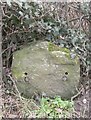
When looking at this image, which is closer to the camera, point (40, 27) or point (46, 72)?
point (46, 72)

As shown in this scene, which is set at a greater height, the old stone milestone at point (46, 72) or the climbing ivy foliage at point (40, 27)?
the climbing ivy foliage at point (40, 27)

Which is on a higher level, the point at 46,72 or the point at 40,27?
the point at 40,27

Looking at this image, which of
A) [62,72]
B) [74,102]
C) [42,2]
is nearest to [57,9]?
[42,2]

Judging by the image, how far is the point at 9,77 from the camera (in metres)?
2.82

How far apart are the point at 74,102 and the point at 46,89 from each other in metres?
0.26

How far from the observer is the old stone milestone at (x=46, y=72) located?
2727 millimetres

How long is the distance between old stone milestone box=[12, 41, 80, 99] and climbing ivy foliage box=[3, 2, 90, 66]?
0.17m

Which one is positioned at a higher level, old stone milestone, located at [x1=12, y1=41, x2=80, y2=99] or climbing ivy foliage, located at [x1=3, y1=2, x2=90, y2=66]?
climbing ivy foliage, located at [x1=3, y1=2, x2=90, y2=66]

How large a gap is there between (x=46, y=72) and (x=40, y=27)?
1.44ft

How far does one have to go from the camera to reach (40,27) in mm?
2906

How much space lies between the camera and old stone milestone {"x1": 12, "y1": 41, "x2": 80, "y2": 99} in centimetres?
273

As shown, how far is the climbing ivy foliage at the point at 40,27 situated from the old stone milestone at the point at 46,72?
0.55 feet

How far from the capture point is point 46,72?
2.74 m

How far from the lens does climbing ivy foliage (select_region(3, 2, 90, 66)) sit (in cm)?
281
